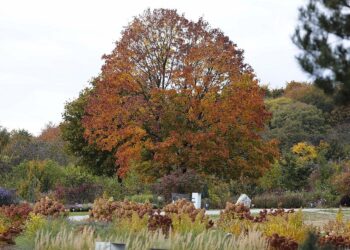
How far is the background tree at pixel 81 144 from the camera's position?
141ft

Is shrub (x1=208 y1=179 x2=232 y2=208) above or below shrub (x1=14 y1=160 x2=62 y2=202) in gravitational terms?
below

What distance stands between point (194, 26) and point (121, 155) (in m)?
6.78

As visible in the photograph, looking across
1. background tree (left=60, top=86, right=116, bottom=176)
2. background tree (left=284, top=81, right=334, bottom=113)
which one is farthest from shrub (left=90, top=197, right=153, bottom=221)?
background tree (left=284, top=81, right=334, bottom=113)

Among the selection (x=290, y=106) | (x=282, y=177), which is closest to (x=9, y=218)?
(x=282, y=177)

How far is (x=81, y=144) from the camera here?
Answer: 43.5m

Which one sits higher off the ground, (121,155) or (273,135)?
(273,135)

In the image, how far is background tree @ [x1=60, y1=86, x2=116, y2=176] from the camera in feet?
141

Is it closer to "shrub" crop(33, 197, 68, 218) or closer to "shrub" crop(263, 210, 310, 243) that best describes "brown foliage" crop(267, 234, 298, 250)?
"shrub" crop(263, 210, 310, 243)

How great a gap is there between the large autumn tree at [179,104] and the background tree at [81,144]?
38.4 feet

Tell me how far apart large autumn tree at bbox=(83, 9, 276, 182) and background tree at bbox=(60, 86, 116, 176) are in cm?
1170

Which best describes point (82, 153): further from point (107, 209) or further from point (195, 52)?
point (107, 209)

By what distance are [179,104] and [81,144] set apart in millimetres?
15945

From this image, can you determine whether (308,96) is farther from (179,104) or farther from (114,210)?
(114,210)

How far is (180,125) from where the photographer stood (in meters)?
28.7
